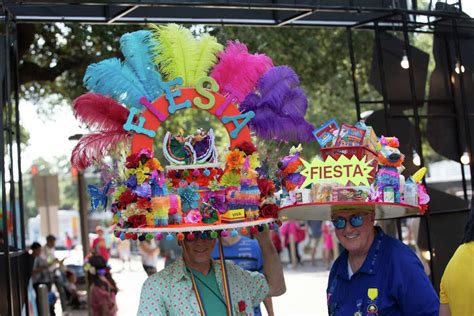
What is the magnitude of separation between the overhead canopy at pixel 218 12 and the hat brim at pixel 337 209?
11.2 feet

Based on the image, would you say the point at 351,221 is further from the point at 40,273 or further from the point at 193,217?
the point at 40,273

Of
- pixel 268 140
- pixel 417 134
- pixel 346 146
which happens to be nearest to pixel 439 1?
pixel 417 134

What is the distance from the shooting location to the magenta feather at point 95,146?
18.7 ft

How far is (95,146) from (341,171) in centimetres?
156

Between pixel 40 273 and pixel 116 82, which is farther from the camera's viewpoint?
pixel 40 273

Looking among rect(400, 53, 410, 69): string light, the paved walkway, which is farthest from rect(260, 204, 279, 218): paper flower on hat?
the paved walkway

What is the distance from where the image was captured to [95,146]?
570 centimetres

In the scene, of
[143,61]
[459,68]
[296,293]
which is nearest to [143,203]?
[143,61]

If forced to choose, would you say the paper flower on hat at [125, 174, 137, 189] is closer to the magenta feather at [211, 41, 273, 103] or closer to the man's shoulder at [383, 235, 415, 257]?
the magenta feather at [211, 41, 273, 103]

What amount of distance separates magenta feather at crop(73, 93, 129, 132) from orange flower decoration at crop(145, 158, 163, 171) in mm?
432

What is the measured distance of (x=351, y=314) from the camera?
502 cm

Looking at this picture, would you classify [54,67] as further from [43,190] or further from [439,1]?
[439,1]

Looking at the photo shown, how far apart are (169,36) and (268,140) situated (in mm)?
871

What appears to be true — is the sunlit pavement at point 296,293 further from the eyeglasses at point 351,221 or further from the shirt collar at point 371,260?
the eyeglasses at point 351,221
